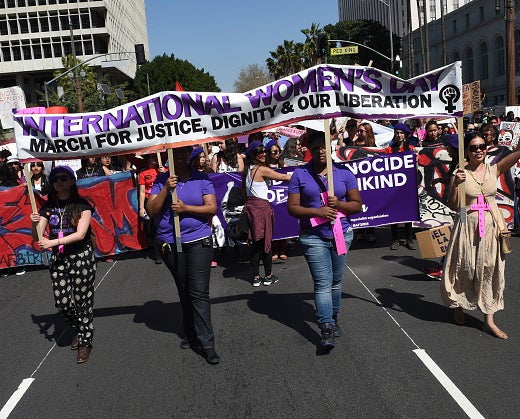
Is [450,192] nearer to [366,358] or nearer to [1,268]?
[366,358]

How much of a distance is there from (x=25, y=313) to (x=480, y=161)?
5.15 m

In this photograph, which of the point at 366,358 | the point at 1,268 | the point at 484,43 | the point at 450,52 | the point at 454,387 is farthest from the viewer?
the point at 450,52

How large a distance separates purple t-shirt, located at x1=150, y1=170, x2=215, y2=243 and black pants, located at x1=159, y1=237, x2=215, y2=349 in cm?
6

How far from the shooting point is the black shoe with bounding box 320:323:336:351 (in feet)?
14.5

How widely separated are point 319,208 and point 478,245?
1.51m

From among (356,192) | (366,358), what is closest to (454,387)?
(366,358)

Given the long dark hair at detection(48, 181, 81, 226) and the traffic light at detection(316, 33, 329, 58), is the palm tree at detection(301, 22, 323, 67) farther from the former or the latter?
the long dark hair at detection(48, 181, 81, 226)

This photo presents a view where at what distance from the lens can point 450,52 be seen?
221 ft

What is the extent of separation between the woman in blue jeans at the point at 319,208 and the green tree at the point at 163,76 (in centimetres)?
6785

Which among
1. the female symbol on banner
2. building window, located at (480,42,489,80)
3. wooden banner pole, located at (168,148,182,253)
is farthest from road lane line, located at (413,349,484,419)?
building window, located at (480,42,489,80)

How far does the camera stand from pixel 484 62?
6006 centimetres

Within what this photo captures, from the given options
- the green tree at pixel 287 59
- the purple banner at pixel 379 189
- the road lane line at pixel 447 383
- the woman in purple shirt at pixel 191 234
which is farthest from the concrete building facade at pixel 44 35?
the road lane line at pixel 447 383

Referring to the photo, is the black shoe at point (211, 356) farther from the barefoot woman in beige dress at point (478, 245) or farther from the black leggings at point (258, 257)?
the black leggings at point (258, 257)

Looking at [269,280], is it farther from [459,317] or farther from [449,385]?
[449,385]
